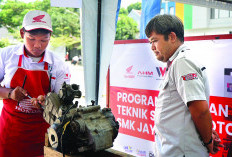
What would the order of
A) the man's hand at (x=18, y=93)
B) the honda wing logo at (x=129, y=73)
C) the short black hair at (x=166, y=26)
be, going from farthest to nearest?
the honda wing logo at (x=129, y=73) → the man's hand at (x=18, y=93) → the short black hair at (x=166, y=26)

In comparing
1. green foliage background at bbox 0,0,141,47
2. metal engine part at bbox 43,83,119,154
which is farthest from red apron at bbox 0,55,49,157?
green foliage background at bbox 0,0,141,47

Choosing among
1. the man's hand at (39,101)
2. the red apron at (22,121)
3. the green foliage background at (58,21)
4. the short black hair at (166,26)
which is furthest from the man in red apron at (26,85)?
the green foliage background at (58,21)

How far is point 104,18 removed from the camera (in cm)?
305

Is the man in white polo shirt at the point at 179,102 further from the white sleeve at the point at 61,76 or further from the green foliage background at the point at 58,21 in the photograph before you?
the green foliage background at the point at 58,21

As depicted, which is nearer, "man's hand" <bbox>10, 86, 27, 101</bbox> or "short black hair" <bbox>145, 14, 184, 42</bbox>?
"short black hair" <bbox>145, 14, 184, 42</bbox>

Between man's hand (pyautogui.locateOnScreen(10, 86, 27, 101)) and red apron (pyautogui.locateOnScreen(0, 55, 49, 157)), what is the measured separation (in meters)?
0.07

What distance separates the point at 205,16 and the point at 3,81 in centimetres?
1457

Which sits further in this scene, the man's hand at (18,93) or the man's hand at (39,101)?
the man's hand at (18,93)

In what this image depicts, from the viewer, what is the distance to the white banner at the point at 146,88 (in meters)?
2.40

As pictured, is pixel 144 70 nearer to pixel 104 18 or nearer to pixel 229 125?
pixel 104 18

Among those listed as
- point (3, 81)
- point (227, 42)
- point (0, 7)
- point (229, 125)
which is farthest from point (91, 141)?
point (0, 7)

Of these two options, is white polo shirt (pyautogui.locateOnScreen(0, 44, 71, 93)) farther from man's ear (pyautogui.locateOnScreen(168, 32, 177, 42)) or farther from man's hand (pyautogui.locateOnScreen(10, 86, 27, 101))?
man's ear (pyautogui.locateOnScreen(168, 32, 177, 42))

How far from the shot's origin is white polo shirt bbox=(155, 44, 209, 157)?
1.35m

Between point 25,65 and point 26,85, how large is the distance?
169mm
